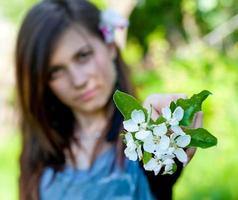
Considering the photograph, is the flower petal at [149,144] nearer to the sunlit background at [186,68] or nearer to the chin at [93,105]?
the chin at [93,105]

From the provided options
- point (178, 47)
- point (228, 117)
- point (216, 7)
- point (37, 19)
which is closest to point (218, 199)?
point (228, 117)

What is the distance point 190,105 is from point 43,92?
3.26ft

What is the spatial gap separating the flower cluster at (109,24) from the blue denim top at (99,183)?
31cm

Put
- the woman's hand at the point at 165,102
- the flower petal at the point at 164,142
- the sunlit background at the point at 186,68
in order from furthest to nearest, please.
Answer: the sunlit background at the point at 186,68, the woman's hand at the point at 165,102, the flower petal at the point at 164,142

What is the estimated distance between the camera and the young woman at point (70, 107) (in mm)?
1684

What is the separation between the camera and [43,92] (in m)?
1.81

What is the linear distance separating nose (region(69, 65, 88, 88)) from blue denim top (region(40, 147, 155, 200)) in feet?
0.63

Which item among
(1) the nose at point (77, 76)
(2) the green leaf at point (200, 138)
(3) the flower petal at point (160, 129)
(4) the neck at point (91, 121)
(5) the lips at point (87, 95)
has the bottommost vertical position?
(4) the neck at point (91, 121)

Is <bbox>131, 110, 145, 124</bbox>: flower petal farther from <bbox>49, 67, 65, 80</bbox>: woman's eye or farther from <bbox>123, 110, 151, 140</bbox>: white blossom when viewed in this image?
<bbox>49, 67, 65, 80</bbox>: woman's eye

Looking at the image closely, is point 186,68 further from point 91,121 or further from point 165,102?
point 165,102

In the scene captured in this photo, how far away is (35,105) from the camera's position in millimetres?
1845

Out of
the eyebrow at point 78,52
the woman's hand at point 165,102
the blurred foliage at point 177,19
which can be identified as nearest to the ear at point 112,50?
the eyebrow at point 78,52

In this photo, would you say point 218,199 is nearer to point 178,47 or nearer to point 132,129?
point 132,129

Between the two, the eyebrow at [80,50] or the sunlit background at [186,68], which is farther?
the sunlit background at [186,68]
